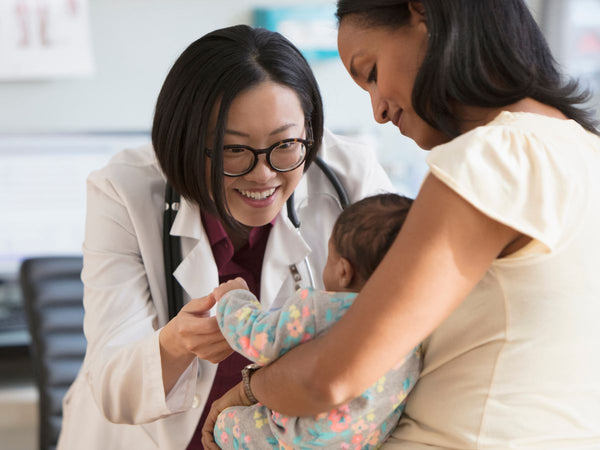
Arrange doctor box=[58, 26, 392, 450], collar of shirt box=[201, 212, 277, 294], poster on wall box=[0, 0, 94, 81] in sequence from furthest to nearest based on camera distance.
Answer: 1. poster on wall box=[0, 0, 94, 81]
2. collar of shirt box=[201, 212, 277, 294]
3. doctor box=[58, 26, 392, 450]

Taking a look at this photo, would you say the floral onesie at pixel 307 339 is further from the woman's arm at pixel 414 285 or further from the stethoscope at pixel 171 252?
the stethoscope at pixel 171 252

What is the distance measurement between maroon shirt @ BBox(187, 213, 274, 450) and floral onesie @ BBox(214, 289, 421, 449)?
1.48ft

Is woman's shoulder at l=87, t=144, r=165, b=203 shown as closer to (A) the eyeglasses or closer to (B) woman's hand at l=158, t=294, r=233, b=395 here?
(A) the eyeglasses

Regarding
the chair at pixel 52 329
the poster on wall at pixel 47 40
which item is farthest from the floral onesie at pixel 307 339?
the poster on wall at pixel 47 40

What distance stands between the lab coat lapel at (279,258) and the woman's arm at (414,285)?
667mm

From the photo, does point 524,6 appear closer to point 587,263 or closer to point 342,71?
point 587,263

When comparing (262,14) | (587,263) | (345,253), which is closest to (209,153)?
(345,253)

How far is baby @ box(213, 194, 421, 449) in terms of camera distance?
0.92 m

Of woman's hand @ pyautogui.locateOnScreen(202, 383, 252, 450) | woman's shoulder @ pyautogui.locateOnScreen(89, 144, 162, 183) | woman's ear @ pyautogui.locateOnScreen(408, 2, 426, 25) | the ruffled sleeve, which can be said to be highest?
woman's ear @ pyautogui.locateOnScreen(408, 2, 426, 25)

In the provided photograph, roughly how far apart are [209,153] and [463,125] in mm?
523

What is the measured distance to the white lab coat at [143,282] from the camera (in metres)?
1.30

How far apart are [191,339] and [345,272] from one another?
320 millimetres

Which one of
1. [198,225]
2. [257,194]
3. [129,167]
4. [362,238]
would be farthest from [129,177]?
[362,238]

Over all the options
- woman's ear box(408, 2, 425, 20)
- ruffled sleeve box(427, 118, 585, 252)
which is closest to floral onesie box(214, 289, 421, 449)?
ruffled sleeve box(427, 118, 585, 252)
